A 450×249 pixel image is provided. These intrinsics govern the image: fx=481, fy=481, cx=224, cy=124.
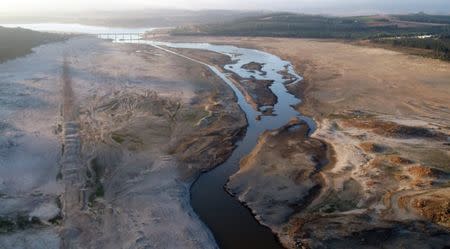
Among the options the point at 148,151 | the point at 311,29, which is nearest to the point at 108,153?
the point at 148,151

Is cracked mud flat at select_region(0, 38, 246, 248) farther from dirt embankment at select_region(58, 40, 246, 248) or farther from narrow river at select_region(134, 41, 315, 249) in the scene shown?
narrow river at select_region(134, 41, 315, 249)

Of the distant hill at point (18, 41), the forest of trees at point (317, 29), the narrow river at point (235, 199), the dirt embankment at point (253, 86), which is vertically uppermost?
the forest of trees at point (317, 29)

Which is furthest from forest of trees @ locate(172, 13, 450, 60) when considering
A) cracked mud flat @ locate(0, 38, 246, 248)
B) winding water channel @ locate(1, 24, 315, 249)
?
cracked mud flat @ locate(0, 38, 246, 248)

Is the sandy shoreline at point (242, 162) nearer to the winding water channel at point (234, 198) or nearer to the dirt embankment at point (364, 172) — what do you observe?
the dirt embankment at point (364, 172)

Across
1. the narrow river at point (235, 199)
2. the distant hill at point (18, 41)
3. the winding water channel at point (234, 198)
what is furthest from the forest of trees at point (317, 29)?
the narrow river at point (235, 199)

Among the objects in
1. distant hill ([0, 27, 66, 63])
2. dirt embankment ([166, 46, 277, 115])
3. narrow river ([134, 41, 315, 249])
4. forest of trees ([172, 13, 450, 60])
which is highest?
Result: forest of trees ([172, 13, 450, 60])

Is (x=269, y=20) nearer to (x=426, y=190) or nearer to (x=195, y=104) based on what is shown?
(x=195, y=104)
